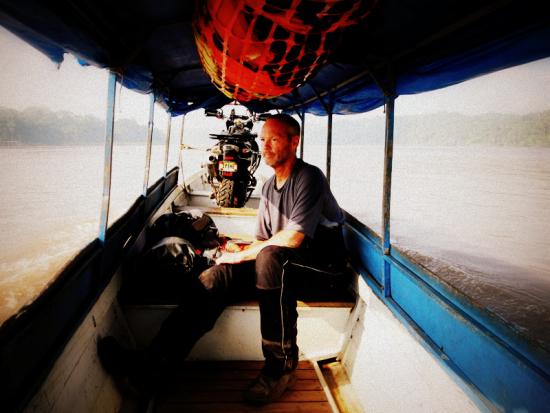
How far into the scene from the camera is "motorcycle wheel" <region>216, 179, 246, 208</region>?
515 centimetres

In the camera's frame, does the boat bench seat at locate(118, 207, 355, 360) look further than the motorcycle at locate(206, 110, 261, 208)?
No

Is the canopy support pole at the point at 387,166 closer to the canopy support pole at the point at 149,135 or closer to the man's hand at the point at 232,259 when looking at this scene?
the man's hand at the point at 232,259

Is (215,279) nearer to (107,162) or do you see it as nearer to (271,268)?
(271,268)

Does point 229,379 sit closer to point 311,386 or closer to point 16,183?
point 311,386

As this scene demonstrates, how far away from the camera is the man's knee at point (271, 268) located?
74.0 inches

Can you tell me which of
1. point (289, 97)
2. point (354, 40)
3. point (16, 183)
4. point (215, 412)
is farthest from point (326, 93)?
point (16, 183)

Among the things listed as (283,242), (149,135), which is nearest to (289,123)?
(283,242)

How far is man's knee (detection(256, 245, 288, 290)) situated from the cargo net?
101 cm

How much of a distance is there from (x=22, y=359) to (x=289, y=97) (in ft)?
14.5

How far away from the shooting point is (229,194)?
5160 mm

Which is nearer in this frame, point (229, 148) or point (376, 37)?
point (376, 37)

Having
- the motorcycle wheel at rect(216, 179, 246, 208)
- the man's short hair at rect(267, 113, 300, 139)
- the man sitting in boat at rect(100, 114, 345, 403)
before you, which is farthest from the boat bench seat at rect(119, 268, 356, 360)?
the motorcycle wheel at rect(216, 179, 246, 208)

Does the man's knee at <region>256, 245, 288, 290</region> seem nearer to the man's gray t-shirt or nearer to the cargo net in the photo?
the man's gray t-shirt

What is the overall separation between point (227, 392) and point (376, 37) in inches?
98.5
